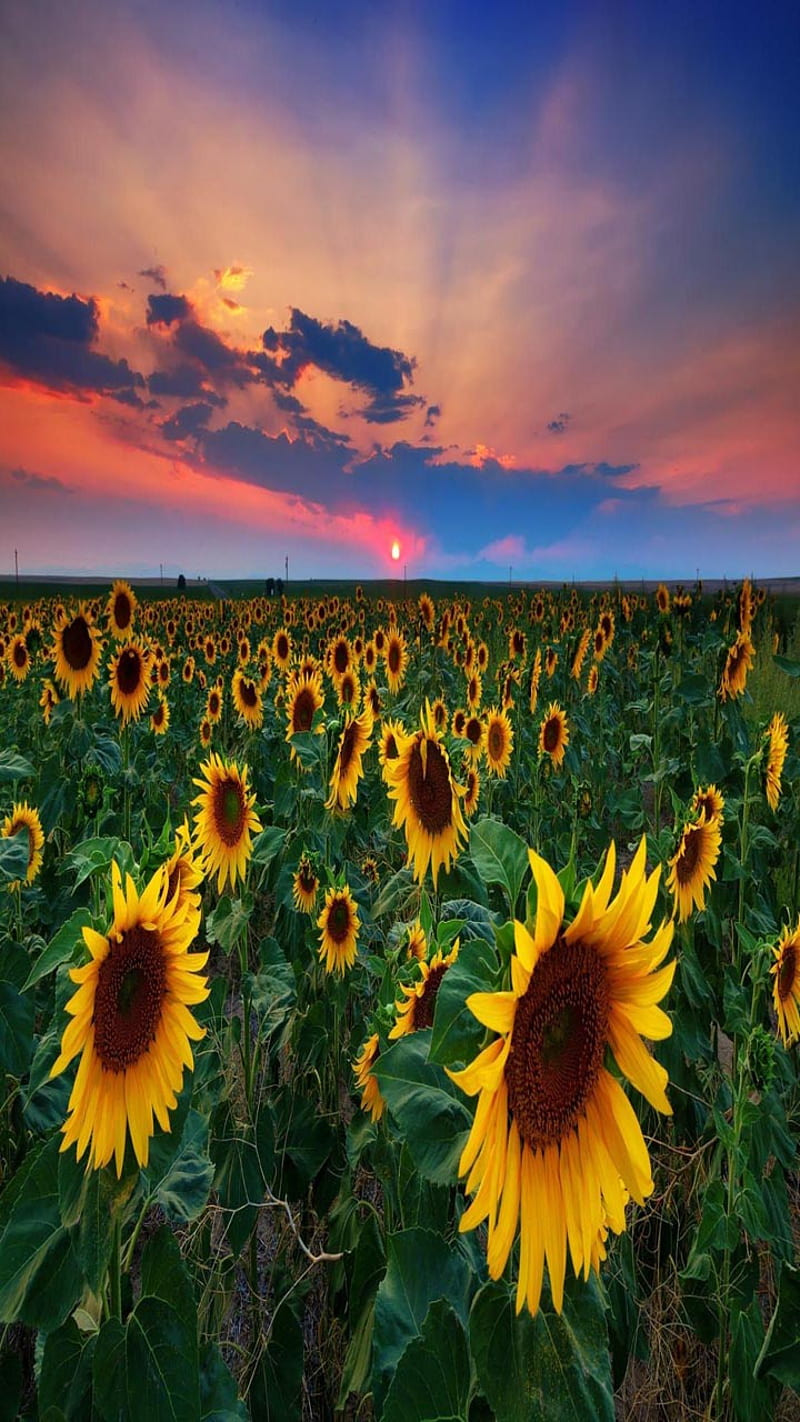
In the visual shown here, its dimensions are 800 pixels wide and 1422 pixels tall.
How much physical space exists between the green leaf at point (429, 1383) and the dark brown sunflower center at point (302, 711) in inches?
159

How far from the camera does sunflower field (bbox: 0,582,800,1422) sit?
0.95 meters

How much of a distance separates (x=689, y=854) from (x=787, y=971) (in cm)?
53

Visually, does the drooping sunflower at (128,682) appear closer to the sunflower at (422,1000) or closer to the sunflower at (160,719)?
the sunflower at (160,719)

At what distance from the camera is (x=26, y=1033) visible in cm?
193

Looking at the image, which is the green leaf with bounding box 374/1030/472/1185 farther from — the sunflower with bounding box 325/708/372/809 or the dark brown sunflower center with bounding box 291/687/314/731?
the dark brown sunflower center with bounding box 291/687/314/731

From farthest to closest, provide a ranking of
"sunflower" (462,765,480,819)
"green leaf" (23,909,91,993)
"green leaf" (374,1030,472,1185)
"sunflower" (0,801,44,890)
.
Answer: "sunflower" (462,765,480,819) → "sunflower" (0,801,44,890) → "green leaf" (23,909,91,993) → "green leaf" (374,1030,472,1185)

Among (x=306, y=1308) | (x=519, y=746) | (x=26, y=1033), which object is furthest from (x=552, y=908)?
(x=519, y=746)

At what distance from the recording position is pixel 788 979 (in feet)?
8.31

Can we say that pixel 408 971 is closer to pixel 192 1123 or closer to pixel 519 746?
pixel 192 1123

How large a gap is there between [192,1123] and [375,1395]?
1.85 ft

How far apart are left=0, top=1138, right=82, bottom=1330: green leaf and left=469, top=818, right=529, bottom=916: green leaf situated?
842mm

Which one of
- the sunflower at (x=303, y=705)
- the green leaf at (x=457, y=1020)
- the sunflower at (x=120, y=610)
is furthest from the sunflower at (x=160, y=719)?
the green leaf at (x=457, y=1020)

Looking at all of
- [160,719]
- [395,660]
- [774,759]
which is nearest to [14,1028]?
[774,759]

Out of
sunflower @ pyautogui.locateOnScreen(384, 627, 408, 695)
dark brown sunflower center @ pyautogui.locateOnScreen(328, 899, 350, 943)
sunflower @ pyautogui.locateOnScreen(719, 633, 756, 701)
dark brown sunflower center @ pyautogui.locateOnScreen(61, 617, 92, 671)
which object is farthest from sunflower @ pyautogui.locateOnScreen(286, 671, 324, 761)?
sunflower @ pyautogui.locateOnScreen(719, 633, 756, 701)
